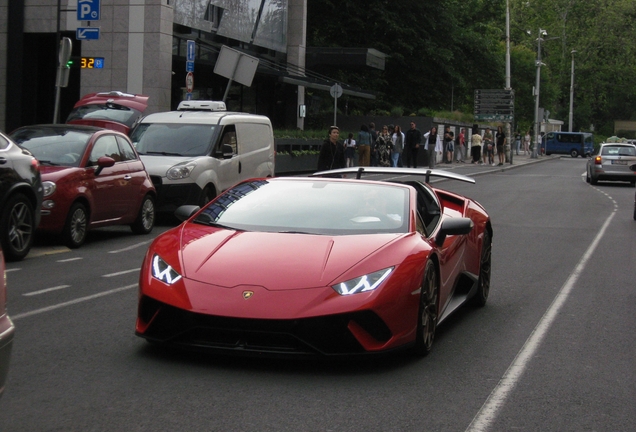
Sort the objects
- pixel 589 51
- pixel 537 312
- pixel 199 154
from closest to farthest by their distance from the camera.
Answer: pixel 537 312 → pixel 199 154 → pixel 589 51

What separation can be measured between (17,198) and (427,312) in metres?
5.97

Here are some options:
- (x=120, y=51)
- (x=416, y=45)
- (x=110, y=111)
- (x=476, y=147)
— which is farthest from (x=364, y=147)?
(x=416, y=45)

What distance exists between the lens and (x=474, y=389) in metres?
5.93

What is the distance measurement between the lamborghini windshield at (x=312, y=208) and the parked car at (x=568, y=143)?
298 ft

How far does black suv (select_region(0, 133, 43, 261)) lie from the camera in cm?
1101

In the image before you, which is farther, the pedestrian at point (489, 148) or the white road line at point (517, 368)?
the pedestrian at point (489, 148)

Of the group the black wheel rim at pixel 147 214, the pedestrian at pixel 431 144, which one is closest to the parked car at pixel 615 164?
the pedestrian at pixel 431 144

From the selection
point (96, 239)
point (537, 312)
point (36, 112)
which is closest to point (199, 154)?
point (96, 239)

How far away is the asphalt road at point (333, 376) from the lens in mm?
5145

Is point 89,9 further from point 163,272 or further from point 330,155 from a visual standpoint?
point 163,272

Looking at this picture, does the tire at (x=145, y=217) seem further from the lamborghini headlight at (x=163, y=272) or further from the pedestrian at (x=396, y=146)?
the pedestrian at (x=396, y=146)

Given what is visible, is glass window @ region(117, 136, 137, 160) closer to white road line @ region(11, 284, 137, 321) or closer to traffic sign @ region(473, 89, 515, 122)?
white road line @ region(11, 284, 137, 321)

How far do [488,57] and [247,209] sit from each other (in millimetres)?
54625

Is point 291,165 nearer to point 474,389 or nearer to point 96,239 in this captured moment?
point 96,239
